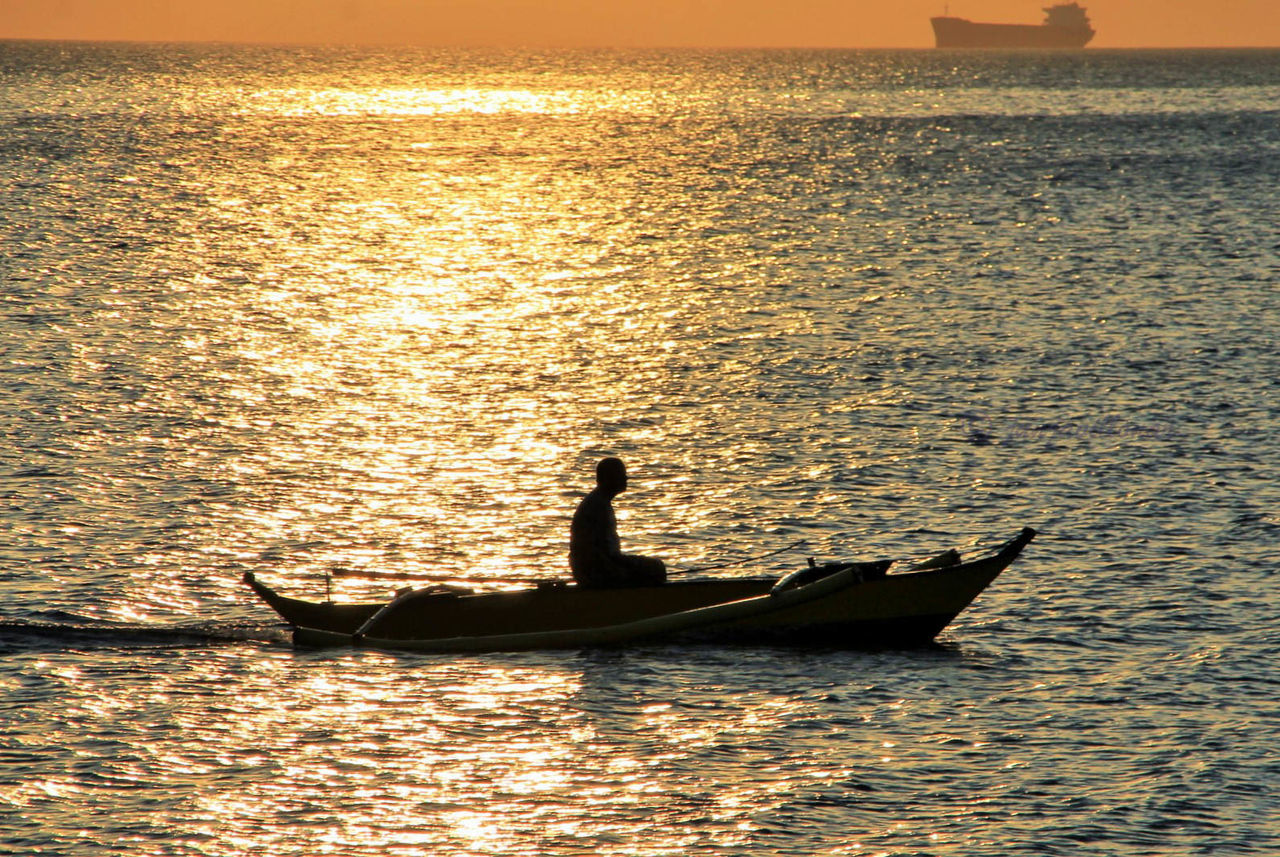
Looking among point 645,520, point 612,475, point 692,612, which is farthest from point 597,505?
point 645,520

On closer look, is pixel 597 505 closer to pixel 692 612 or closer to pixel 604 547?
pixel 604 547

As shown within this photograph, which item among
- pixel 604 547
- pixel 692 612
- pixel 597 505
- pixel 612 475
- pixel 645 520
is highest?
pixel 612 475

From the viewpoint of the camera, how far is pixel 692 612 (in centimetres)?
1769

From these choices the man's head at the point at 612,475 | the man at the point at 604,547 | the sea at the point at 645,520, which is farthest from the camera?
the man at the point at 604,547

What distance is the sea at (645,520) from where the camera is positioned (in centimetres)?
1413

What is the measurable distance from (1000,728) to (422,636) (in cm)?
649

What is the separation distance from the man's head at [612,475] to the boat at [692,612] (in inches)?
45.3

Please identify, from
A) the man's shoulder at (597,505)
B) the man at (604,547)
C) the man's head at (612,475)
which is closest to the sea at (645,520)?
the man at (604,547)

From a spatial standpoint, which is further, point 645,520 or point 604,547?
point 645,520

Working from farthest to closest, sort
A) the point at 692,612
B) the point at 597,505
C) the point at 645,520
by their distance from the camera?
the point at 645,520 → the point at 597,505 → the point at 692,612

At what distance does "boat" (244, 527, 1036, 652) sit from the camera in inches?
703

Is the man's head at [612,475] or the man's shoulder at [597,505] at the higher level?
the man's head at [612,475]

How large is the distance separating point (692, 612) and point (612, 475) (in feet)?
5.66

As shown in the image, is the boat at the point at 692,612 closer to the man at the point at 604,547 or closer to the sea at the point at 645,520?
the man at the point at 604,547
